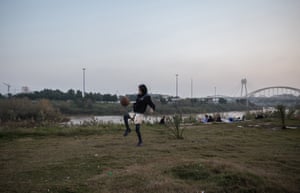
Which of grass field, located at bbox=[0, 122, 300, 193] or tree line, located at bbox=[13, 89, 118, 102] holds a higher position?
tree line, located at bbox=[13, 89, 118, 102]

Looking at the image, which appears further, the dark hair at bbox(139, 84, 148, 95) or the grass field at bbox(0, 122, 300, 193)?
the dark hair at bbox(139, 84, 148, 95)

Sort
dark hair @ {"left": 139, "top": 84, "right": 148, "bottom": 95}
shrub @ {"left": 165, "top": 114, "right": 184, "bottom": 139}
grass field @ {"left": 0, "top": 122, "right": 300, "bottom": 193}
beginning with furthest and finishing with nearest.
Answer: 1. shrub @ {"left": 165, "top": 114, "right": 184, "bottom": 139}
2. dark hair @ {"left": 139, "top": 84, "right": 148, "bottom": 95}
3. grass field @ {"left": 0, "top": 122, "right": 300, "bottom": 193}

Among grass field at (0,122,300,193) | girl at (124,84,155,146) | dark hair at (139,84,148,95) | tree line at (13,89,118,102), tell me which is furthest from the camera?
tree line at (13,89,118,102)

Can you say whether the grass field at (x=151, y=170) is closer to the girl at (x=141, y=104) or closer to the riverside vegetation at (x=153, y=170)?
the riverside vegetation at (x=153, y=170)

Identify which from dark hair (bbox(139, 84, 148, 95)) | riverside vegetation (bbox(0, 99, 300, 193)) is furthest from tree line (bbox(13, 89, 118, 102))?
riverside vegetation (bbox(0, 99, 300, 193))

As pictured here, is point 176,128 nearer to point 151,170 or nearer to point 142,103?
point 142,103

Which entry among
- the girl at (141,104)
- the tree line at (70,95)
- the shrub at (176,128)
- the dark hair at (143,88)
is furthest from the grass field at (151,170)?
the tree line at (70,95)

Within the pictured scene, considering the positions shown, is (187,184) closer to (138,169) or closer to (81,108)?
(138,169)

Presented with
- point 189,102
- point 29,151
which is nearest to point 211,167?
point 29,151

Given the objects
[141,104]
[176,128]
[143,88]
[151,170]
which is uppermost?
[143,88]

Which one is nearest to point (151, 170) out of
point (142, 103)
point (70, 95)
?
point (142, 103)

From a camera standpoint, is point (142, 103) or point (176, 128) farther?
point (176, 128)

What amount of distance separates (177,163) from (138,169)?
64 cm

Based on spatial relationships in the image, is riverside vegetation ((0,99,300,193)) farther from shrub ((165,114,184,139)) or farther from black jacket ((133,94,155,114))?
shrub ((165,114,184,139))
